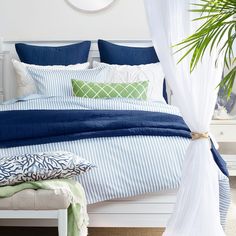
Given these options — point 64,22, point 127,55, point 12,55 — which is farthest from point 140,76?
point 12,55

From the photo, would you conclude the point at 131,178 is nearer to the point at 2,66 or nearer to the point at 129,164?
the point at 129,164

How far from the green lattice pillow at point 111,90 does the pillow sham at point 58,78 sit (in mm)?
184

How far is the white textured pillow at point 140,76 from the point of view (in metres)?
4.50

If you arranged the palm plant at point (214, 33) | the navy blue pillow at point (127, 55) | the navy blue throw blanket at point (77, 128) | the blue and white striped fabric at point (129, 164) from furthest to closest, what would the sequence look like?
1. the navy blue pillow at point (127, 55)
2. the navy blue throw blanket at point (77, 128)
3. the blue and white striped fabric at point (129, 164)
4. the palm plant at point (214, 33)

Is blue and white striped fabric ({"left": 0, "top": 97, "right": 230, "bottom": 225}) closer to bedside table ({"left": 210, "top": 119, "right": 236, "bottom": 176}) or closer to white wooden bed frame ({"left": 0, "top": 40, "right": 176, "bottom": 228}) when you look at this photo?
white wooden bed frame ({"left": 0, "top": 40, "right": 176, "bottom": 228})

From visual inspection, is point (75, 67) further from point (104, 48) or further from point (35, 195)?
point (35, 195)

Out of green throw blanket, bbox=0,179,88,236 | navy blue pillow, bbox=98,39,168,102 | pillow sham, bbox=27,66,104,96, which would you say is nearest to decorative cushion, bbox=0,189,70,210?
green throw blanket, bbox=0,179,88,236

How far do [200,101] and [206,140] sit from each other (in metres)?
0.21

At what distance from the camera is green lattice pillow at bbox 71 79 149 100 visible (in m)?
4.23

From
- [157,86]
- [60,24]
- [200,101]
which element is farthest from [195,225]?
[60,24]

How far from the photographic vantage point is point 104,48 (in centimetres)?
489

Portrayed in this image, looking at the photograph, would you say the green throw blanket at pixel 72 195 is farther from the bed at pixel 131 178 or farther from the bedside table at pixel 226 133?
the bedside table at pixel 226 133

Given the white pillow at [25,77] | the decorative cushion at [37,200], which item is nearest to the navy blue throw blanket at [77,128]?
the decorative cushion at [37,200]

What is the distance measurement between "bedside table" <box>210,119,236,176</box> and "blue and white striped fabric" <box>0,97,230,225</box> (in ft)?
5.41
